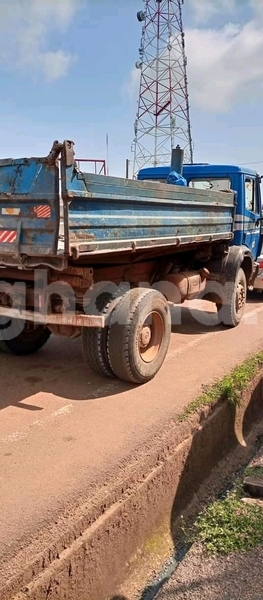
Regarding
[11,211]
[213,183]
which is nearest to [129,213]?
[11,211]

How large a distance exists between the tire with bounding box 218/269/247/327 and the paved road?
67 centimetres

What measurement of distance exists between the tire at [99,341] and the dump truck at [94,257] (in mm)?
11

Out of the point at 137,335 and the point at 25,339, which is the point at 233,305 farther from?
the point at 25,339

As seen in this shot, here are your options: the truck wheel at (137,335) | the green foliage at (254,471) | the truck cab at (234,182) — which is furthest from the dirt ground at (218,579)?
the truck cab at (234,182)

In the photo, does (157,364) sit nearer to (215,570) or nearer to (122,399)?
(122,399)

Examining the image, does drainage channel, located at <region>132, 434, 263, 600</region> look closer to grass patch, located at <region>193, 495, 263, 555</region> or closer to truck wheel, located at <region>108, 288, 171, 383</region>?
grass patch, located at <region>193, 495, 263, 555</region>

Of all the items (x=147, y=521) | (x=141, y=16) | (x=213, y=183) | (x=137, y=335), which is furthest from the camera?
(x=141, y=16)

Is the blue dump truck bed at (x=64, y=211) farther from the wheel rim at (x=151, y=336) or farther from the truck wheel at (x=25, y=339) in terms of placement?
the truck wheel at (x=25, y=339)

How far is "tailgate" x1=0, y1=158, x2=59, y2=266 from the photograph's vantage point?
12.5ft

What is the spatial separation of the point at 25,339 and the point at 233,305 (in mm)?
3418

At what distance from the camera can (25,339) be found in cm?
571

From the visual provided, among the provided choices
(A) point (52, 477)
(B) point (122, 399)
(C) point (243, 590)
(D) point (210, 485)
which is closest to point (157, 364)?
(B) point (122, 399)

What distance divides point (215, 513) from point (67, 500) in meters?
1.26

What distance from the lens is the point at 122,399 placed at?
15.1 ft
